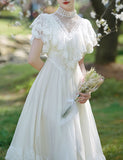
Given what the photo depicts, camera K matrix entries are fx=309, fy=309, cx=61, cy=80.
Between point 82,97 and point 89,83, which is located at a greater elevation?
point 89,83

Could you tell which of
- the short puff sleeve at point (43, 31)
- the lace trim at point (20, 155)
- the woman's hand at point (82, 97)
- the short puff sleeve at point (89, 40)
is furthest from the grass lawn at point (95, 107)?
the short puff sleeve at point (43, 31)

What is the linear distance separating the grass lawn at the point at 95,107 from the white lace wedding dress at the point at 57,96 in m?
1.07

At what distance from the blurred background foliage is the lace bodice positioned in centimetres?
171

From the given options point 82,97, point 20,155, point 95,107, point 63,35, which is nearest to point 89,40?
point 63,35

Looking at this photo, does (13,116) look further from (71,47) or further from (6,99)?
(71,47)

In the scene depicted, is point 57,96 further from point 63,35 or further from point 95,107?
point 95,107

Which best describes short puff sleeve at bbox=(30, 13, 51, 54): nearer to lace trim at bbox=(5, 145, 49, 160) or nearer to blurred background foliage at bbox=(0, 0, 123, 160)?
lace trim at bbox=(5, 145, 49, 160)

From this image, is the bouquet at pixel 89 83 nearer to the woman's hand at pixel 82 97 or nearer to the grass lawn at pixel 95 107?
the woman's hand at pixel 82 97

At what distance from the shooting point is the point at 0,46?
1492 cm

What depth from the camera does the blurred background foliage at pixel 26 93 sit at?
5.06 metres

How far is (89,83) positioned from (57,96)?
1.14 ft

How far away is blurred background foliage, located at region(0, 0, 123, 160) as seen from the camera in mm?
5059

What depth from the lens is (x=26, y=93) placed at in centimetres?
895

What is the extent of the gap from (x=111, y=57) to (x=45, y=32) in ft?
23.6
